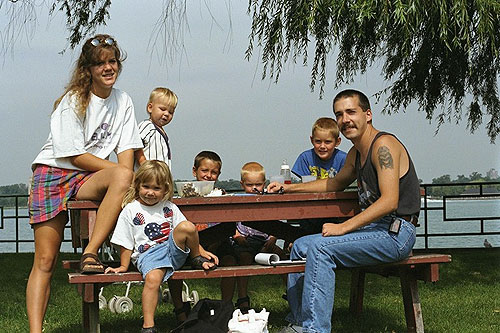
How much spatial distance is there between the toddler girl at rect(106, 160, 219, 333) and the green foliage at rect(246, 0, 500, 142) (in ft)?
6.24

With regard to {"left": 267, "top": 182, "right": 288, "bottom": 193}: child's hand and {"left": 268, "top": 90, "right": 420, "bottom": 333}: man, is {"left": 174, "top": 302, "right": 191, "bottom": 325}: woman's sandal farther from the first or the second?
{"left": 267, "top": 182, "right": 288, "bottom": 193}: child's hand

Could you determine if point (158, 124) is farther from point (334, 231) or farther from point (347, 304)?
point (347, 304)

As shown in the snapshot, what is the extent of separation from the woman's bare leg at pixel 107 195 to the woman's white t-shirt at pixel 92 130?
190 millimetres

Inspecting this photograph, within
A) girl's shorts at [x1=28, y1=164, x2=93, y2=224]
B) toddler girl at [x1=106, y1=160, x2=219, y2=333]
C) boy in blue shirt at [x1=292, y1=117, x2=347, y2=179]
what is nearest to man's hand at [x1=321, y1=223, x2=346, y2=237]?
toddler girl at [x1=106, y1=160, x2=219, y2=333]

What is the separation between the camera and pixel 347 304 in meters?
6.68

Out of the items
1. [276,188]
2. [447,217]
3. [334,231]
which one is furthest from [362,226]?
[447,217]

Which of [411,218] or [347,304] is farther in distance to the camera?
[347,304]

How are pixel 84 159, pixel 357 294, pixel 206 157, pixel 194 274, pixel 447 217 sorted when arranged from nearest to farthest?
A: pixel 194 274, pixel 84 159, pixel 206 157, pixel 357 294, pixel 447 217

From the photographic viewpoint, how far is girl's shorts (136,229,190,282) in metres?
4.32

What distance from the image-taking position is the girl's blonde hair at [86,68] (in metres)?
4.57

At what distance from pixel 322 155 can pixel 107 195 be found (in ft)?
5.83

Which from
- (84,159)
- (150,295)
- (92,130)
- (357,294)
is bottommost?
(357,294)

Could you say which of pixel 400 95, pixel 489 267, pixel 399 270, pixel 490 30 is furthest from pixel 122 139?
pixel 489 267

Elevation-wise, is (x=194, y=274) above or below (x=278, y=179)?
below
